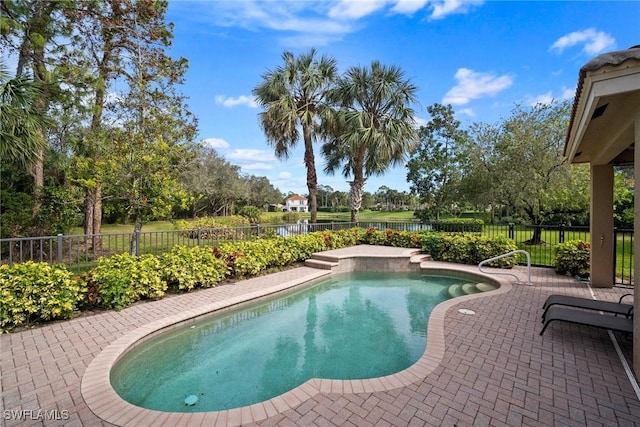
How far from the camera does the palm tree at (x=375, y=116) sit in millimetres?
11891

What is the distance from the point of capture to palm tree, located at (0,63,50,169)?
16.5 ft

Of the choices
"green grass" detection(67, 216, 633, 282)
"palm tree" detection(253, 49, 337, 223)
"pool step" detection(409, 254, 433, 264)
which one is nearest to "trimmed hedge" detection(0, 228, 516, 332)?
"pool step" detection(409, 254, 433, 264)

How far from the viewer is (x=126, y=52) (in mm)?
9836

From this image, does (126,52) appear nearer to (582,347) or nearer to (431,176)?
A: (582,347)

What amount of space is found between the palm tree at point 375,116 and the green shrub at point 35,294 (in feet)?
31.7

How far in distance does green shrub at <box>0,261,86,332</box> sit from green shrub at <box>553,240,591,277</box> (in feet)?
34.0

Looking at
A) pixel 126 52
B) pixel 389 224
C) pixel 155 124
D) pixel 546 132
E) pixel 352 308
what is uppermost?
pixel 126 52

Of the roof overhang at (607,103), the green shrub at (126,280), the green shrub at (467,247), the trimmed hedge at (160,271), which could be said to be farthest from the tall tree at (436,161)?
the green shrub at (126,280)

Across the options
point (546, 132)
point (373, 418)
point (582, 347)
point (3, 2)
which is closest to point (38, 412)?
point (373, 418)

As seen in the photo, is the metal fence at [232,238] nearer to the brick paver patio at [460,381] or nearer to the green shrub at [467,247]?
the green shrub at [467,247]

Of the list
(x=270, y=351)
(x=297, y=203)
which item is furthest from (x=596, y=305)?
(x=297, y=203)

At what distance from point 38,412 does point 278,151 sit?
11.4 meters

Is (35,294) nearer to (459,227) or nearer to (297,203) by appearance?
(459,227)

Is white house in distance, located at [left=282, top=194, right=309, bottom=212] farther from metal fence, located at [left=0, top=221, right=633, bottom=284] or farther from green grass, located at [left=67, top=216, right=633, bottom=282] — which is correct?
metal fence, located at [left=0, top=221, right=633, bottom=284]
